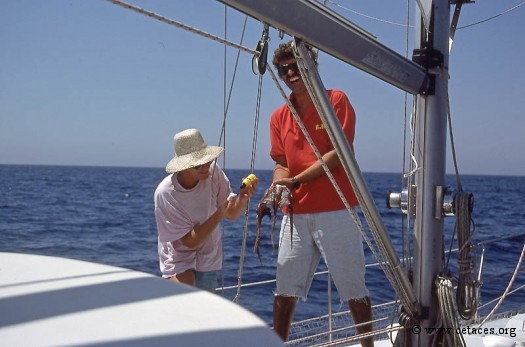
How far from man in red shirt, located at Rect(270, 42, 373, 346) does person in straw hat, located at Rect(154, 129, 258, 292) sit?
297mm

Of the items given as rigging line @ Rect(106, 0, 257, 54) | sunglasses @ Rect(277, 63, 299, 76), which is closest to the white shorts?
sunglasses @ Rect(277, 63, 299, 76)

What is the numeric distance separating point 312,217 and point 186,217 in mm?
591

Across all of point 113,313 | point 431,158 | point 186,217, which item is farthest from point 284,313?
point 113,313

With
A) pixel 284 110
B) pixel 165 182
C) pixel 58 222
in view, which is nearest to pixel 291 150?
pixel 284 110

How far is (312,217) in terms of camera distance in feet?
8.16

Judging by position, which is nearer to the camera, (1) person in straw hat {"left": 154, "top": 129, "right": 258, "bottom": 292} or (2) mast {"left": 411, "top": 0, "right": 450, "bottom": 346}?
(2) mast {"left": 411, "top": 0, "right": 450, "bottom": 346}

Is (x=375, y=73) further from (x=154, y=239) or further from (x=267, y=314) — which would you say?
(x=154, y=239)

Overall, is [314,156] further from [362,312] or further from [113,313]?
[113,313]

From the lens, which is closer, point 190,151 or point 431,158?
point 431,158

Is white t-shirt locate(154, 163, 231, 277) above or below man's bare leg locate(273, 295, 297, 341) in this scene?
above

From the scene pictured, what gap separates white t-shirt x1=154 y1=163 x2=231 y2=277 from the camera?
2604 mm

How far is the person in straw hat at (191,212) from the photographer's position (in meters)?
2.55

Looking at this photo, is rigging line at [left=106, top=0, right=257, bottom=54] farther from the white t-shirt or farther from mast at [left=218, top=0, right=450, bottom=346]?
the white t-shirt

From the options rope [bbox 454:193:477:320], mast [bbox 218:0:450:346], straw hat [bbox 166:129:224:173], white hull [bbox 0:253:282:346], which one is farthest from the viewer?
straw hat [bbox 166:129:224:173]
